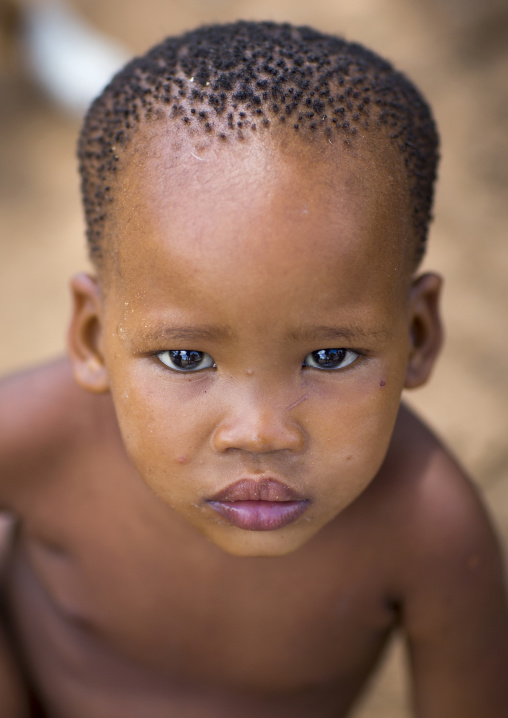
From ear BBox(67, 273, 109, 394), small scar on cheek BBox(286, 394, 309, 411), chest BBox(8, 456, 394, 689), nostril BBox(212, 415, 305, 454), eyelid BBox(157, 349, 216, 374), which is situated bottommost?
chest BBox(8, 456, 394, 689)

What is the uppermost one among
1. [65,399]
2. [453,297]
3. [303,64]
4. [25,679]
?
[453,297]

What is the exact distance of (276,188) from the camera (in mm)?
1018

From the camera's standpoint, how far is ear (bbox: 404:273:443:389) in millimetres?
1298

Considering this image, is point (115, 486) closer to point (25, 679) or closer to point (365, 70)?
point (25, 679)

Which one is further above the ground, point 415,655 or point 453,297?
point 453,297

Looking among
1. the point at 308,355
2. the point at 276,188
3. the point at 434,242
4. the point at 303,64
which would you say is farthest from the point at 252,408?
the point at 434,242

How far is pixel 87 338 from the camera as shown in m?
Answer: 1.34

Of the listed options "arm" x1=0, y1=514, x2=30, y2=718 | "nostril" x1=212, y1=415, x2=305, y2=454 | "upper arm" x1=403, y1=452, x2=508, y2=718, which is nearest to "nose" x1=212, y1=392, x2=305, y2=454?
"nostril" x1=212, y1=415, x2=305, y2=454

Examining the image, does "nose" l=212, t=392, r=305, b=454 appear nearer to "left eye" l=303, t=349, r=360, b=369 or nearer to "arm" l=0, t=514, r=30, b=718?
"left eye" l=303, t=349, r=360, b=369

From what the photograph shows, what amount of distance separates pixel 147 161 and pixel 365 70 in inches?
14.0

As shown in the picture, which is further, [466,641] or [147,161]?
[466,641]

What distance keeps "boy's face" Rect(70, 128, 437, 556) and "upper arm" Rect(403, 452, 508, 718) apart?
1.01 feet

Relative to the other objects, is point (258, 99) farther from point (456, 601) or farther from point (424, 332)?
point (456, 601)

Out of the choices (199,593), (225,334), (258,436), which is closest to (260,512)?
(258,436)
